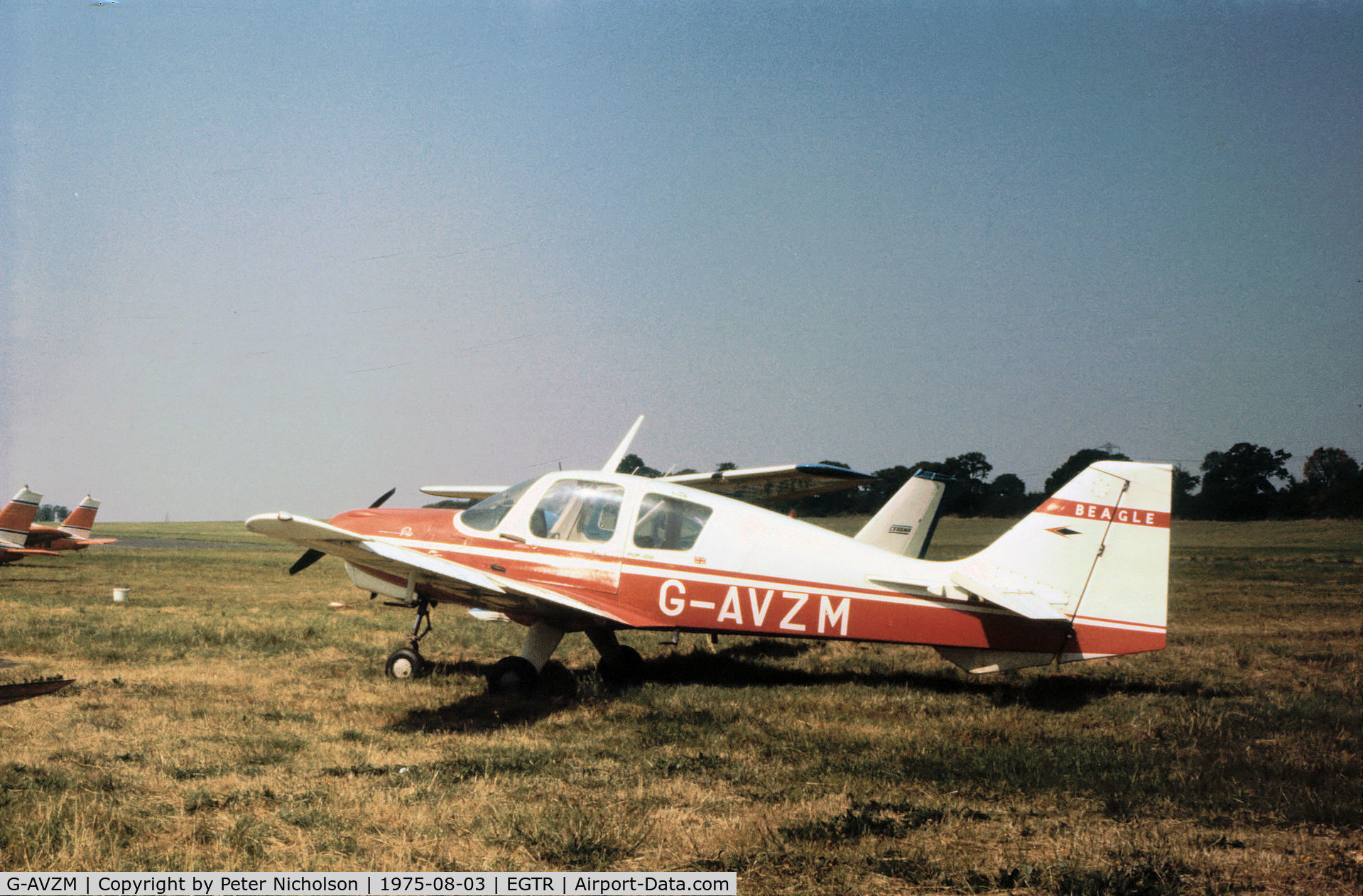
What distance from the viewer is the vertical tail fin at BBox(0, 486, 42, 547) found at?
2083 cm

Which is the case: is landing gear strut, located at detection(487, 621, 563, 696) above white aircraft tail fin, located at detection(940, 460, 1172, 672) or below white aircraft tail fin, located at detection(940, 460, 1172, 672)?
below

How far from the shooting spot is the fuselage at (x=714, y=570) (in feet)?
23.5

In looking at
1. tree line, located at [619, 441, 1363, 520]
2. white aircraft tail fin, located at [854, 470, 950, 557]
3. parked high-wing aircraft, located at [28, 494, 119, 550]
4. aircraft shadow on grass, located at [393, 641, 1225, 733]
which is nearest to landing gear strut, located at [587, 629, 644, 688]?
aircraft shadow on grass, located at [393, 641, 1225, 733]

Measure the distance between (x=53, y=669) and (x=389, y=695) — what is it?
3526 millimetres

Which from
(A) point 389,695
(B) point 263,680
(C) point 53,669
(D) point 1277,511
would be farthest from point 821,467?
(D) point 1277,511

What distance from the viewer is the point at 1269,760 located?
17.1 feet

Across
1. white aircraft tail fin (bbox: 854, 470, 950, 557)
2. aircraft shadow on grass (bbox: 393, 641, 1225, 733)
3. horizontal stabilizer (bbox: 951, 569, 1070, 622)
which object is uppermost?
white aircraft tail fin (bbox: 854, 470, 950, 557)

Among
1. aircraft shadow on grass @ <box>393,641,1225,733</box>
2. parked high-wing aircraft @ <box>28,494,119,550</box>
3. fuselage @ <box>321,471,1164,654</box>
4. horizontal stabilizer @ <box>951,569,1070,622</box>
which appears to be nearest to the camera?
aircraft shadow on grass @ <box>393,641,1225,733</box>

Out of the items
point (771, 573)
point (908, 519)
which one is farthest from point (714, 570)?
point (908, 519)

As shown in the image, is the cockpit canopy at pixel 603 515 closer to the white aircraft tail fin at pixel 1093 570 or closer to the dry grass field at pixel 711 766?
the dry grass field at pixel 711 766

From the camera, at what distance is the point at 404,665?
823cm

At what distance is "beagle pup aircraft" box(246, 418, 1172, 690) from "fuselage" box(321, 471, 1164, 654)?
1cm

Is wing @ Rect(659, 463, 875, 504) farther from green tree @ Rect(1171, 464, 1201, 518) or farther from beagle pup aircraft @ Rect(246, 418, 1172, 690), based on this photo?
green tree @ Rect(1171, 464, 1201, 518)
